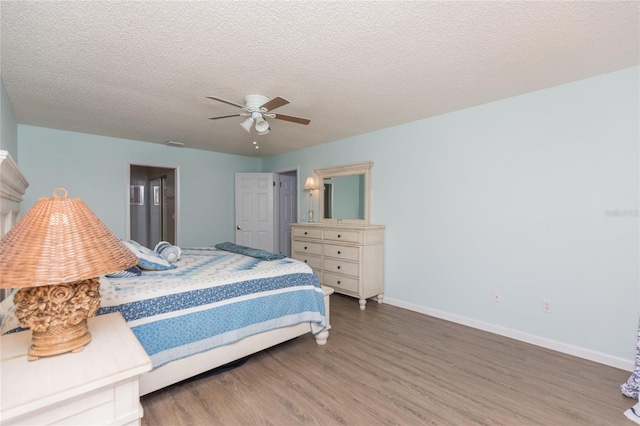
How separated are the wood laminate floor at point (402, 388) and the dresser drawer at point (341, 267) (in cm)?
109

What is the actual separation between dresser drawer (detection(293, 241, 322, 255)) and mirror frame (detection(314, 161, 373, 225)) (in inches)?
20.5

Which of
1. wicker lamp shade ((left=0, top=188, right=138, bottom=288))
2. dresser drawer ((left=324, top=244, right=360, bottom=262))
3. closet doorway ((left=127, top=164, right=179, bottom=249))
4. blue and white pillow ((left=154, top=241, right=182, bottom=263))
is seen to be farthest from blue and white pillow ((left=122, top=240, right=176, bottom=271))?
closet doorway ((left=127, top=164, right=179, bottom=249))

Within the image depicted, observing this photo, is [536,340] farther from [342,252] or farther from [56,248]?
[56,248]

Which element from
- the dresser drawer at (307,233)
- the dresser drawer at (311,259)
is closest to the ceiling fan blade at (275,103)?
the dresser drawer at (307,233)

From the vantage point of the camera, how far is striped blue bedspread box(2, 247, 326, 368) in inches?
72.6

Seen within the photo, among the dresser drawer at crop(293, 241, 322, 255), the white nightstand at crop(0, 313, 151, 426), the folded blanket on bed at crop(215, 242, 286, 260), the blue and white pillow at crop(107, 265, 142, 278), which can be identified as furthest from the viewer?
the dresser drawer at crop(293, 241, 322, 255)

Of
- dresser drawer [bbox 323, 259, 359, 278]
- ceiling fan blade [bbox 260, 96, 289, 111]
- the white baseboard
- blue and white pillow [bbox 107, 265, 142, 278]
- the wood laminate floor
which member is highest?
ceiling fan blade [bbox 260, 96, 289, 111]

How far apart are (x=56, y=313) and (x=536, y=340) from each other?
11.2 feet

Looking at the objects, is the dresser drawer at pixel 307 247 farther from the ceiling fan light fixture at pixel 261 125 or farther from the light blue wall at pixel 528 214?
the ceiling fan light fixture at pixel 261 125

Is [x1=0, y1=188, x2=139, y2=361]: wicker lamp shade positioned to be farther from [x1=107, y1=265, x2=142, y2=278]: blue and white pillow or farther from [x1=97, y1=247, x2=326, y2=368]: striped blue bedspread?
[x1=107, y1=265, x2=142, y2=278]: blue and white pillow

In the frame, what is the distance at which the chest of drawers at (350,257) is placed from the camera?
379 cm

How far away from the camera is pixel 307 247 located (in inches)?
178

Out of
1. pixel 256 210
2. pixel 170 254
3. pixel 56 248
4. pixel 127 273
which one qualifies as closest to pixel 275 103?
pixel 170 254

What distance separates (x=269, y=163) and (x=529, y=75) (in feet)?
14.9
